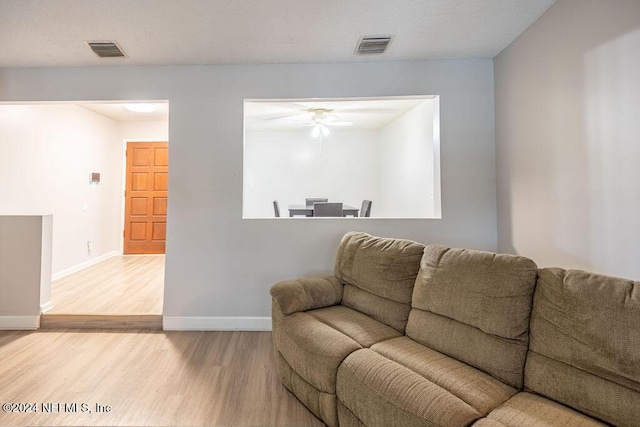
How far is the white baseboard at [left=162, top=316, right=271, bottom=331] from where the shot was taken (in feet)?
9.16

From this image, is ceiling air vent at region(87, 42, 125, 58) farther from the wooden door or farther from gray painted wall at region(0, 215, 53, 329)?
the wooden door

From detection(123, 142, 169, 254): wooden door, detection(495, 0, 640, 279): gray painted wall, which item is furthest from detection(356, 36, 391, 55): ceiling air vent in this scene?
detection(123, 142, 169, 254): wooden door

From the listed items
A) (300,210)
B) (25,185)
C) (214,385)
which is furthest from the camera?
(300,210)

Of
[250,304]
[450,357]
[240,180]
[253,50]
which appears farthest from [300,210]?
[450,357]

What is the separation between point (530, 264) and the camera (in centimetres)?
139

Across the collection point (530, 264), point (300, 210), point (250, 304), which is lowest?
point (250, 304)

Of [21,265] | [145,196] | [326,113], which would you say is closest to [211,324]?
[21,265]

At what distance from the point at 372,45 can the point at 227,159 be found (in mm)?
1703

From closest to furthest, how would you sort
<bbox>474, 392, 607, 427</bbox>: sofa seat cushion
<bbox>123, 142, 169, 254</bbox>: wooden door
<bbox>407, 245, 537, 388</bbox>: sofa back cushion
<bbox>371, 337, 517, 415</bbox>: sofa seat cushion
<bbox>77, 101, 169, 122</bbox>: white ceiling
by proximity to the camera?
<bbox>474, 392, 607, 427</bbox>: sofa seat cushion → <bbox>371, 337, 517, 415</bbox>: sofa seat cushion → <bbox>407, 245, 537, 388</bbox>: sofa back cushion → <bbox>77, 101, 169, 122</bbox>: white ceiling → <bbox>123, 142, 169, 254</bbox>: wooden door

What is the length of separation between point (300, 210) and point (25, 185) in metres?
3.47

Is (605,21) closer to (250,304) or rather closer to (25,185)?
(250,304)

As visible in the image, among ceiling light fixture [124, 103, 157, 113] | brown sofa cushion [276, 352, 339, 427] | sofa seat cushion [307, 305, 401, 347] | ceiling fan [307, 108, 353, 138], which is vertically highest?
ceiling light fixture [124, 103, 157, 113]

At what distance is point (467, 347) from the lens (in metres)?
1.44

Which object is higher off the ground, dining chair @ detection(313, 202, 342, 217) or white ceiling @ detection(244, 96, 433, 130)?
white ceiling @ detection(244, 96, 433, 130)
